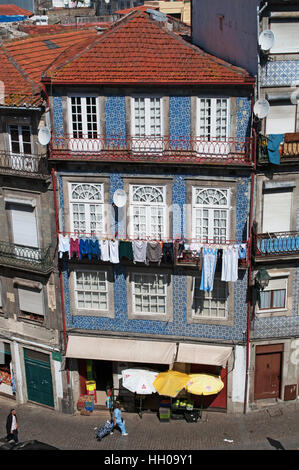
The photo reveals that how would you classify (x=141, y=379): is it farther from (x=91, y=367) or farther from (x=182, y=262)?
(x=182, y=262)

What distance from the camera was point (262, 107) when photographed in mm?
23250

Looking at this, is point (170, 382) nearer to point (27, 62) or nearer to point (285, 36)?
point (285, 36)

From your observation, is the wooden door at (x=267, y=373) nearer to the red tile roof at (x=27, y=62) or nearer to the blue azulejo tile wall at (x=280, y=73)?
the blue azulejo tile wall at (x=280, y=73)

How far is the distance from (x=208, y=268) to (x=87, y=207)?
6.02 metres

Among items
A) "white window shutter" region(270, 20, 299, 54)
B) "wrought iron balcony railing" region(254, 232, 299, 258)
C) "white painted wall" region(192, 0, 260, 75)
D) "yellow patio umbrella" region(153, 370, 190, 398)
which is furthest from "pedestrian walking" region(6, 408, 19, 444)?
"white window shutter" region(270, 20, 299, 54)

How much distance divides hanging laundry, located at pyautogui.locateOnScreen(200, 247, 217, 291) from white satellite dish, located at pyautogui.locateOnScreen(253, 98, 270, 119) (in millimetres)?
5943

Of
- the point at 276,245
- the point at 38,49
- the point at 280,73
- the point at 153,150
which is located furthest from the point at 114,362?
the point at 38,49

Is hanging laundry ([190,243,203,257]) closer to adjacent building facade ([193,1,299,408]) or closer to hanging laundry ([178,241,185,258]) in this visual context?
hanging laundry ([178,241,185,258])

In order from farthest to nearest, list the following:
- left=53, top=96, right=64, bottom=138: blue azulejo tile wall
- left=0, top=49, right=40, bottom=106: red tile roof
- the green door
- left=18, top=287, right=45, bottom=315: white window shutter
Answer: the green door, left=18, top=287, right=45, bottom=315: white window shutter, left=0, top=49, right=40, bottom=106: red tile roof, left=53, top=96, right=64, bottom=138: blue azulejo tile wall

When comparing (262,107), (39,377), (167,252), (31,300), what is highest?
(262,107)

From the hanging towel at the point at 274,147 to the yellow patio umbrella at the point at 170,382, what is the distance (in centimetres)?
1055

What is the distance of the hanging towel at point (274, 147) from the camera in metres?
24.0

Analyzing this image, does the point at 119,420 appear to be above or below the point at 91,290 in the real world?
below

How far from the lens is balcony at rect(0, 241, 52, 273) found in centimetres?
2752
